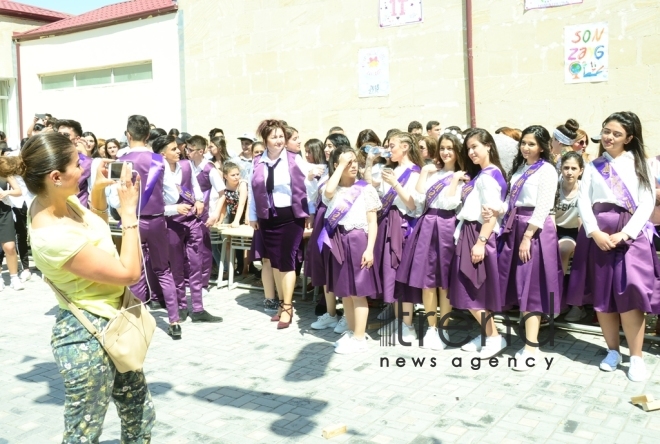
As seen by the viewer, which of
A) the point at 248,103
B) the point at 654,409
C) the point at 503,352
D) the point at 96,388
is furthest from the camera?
the point at 248,103

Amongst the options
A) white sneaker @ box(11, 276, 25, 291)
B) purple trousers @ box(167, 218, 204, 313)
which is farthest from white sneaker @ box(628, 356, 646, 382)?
A: white sneaker @ box(11, 276, 25, 291)

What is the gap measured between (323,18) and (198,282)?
5.91 m

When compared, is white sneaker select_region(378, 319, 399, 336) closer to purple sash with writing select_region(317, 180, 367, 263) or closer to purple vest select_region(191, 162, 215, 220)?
purple sash with writing select_region(317, 180, 367, 263)

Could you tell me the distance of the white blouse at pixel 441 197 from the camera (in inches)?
202

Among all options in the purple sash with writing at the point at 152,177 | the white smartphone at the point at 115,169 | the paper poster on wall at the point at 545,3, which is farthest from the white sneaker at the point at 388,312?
the paper poster on wall at the point at 545,3

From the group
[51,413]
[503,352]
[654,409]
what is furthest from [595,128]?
[51,413]

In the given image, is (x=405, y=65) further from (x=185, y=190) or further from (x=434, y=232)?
(x=434, y=232)

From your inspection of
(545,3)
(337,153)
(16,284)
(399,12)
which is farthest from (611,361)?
(399,12)

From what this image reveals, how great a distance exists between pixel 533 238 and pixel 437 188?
0.83m

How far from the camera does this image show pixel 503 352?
5.07m

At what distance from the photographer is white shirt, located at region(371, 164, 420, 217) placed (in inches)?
210

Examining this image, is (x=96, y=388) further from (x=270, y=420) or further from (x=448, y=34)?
(x=448, y=34)

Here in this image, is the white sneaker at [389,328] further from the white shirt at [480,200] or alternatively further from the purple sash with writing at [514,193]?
the purple sash with writing at [514,193]

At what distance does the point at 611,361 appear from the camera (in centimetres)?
461
